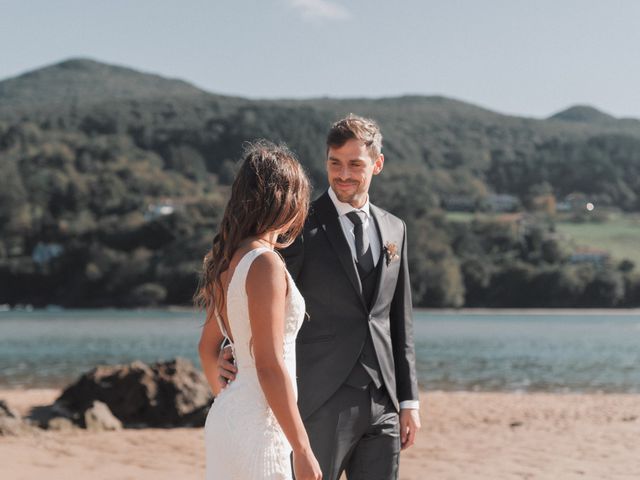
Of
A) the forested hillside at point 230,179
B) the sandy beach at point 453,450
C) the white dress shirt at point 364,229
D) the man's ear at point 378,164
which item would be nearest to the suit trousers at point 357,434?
the white dress shirt at point 364,229

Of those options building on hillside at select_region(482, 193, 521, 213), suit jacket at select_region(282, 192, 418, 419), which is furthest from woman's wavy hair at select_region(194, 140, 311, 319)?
building on hillside at select_region(482, 193, 521, 213)

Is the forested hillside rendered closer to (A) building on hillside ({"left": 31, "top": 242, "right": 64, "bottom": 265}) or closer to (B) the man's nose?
(A) building on hillside ({"left": 31, "top": 242, "right": 64, "bottom": 265})

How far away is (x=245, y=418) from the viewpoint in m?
2.48

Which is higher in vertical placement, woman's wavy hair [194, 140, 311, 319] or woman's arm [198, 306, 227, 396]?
woman's wavy hair [194, 140, 311, 319]

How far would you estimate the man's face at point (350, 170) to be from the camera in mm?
3465

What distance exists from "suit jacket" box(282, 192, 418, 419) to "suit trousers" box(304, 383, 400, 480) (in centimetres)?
4

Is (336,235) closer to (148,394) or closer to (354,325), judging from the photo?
(354,325)

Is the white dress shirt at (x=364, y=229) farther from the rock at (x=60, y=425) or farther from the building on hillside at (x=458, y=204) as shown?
the building on hillside at (x=458, y=204)

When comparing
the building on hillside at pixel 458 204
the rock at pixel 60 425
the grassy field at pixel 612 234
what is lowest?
the rock at pixel 60 425

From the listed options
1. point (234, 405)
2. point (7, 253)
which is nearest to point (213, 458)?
point (234, 405)

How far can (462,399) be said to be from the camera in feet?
53.4

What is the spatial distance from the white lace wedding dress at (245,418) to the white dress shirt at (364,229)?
3.08 ft

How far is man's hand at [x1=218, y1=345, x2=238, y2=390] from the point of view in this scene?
2727 millimetres

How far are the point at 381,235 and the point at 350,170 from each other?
0.27 m
